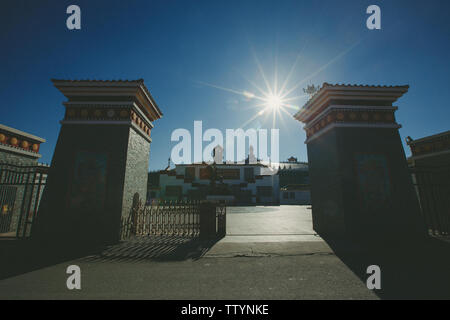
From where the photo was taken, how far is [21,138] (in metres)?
8.07

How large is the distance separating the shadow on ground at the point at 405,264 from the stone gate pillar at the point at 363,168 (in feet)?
1.73

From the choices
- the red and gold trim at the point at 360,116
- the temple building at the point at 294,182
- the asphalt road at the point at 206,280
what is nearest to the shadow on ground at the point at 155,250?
the asphalt road at the point at 206,280

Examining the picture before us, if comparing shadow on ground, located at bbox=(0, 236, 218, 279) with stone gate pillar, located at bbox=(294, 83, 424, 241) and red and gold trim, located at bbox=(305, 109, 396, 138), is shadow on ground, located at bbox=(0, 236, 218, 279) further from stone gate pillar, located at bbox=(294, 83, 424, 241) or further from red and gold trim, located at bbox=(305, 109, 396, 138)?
red and gold trim, located at bbox=(305, 109, 396, 138)

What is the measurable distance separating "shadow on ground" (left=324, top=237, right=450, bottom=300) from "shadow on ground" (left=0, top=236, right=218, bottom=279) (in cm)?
375

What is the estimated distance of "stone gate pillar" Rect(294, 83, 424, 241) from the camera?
6051 millimetres

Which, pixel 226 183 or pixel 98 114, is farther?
pixel 226 183

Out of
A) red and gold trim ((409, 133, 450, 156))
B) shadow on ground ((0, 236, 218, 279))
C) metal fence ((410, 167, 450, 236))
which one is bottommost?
shadow on ground ((0, 236, 218, 279))

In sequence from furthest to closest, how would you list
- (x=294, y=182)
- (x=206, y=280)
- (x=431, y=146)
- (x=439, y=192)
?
(x=294, y=182) → (x=431, y=146) → (x=439, y=192) → (x=206, y=280)

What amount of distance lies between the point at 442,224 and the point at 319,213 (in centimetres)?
512

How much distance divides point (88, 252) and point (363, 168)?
896 cm

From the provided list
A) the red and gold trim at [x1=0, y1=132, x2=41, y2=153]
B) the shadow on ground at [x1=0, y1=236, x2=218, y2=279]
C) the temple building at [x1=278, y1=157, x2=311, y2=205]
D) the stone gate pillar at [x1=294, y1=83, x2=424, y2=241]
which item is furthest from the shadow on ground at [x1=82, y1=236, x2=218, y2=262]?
the temple building at [x1=278, y1=157, x2=311, y2=205]

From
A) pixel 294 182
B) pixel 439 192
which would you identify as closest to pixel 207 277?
pixel 439 192

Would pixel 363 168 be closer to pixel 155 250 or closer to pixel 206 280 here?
pixel 206 280

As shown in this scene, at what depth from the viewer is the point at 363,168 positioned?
252 inches
